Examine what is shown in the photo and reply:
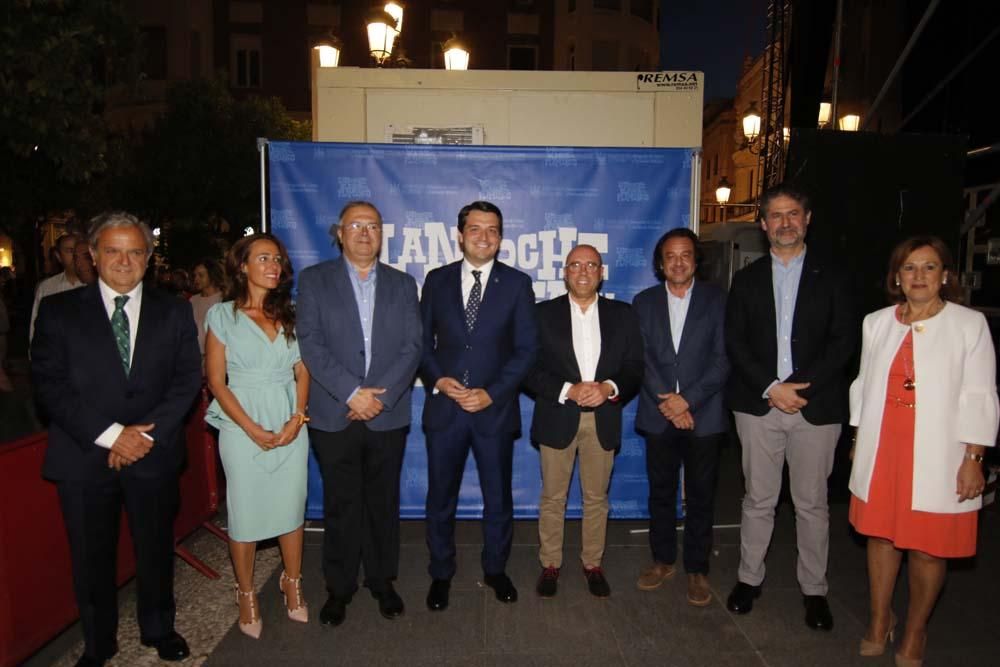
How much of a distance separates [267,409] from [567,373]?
1540mm

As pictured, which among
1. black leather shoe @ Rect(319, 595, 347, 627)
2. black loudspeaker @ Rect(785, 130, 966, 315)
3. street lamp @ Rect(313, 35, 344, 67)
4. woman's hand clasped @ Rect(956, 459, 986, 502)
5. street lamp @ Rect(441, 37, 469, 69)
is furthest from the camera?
street lamp @ Rect(441, 37, 469, 69)

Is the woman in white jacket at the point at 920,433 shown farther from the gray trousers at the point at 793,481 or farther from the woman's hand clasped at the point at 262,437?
the woman's hand clasped at the point at 262,437

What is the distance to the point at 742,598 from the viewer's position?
139 inches

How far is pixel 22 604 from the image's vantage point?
9.37 ft

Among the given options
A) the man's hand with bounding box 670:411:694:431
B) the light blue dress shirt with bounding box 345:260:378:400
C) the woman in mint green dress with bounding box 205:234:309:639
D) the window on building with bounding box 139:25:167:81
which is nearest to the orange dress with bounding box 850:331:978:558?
the man's hand with bounding box 670:411:694:431

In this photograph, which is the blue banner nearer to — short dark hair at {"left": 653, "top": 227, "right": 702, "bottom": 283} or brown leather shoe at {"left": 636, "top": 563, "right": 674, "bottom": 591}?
short dark hair at {"left": 653, "top": 227, "right": 702, "bottom": 283}

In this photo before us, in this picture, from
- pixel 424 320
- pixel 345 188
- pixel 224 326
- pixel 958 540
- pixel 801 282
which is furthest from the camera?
pixel 345 188

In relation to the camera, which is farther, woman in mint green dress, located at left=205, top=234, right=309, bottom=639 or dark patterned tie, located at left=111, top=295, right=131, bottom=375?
woman in mint green dress, located at left=205, top=234, right=309, bottom=639

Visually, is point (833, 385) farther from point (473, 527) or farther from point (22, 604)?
point (22, 604)

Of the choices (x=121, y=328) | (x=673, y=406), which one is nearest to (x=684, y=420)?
(x=673, y=406)

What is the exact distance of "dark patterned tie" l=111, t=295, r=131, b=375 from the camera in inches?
113

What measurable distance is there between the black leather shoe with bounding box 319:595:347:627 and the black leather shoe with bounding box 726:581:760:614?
6.66ft

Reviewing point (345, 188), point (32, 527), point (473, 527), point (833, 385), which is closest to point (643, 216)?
point (833, 385)

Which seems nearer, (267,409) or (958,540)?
(958,540)
